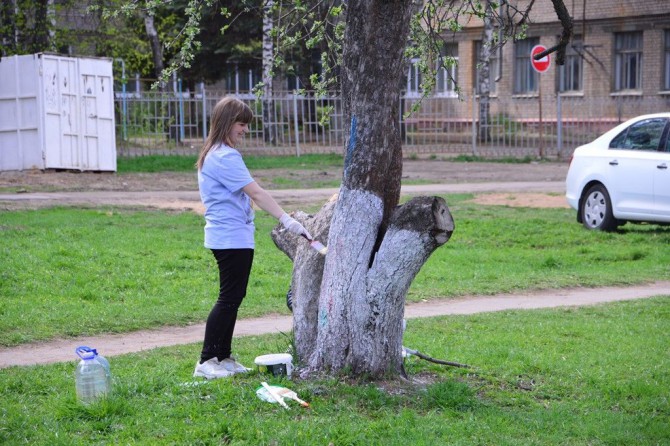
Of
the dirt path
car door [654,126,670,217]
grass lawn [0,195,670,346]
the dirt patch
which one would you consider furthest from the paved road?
the dirt path

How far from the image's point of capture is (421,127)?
105 ft

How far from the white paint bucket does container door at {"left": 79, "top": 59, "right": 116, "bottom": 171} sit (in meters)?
16.0

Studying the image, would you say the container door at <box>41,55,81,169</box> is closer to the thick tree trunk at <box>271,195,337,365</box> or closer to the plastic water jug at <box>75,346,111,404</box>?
the thick tree trunk at <box>271,195,337,365</box>

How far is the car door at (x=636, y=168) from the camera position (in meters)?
13.6

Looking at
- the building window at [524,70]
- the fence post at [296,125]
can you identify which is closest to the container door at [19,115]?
the fence post at [296,125]

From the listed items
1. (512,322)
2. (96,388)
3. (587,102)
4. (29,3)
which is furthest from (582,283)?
(587,102)

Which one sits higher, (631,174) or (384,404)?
(631,174)

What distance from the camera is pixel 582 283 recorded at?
11.3 m

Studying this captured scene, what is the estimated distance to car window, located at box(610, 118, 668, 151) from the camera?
13812mm

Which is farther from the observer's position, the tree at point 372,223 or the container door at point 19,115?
the container door at point 19,115

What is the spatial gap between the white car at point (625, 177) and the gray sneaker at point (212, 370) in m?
8.78

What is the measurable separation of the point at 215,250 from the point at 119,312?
10.1ft

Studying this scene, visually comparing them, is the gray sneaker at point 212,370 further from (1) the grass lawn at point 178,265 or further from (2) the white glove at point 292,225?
(1) the grass lawn at point 178,265

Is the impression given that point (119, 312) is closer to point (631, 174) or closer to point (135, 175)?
point (631, 174)
